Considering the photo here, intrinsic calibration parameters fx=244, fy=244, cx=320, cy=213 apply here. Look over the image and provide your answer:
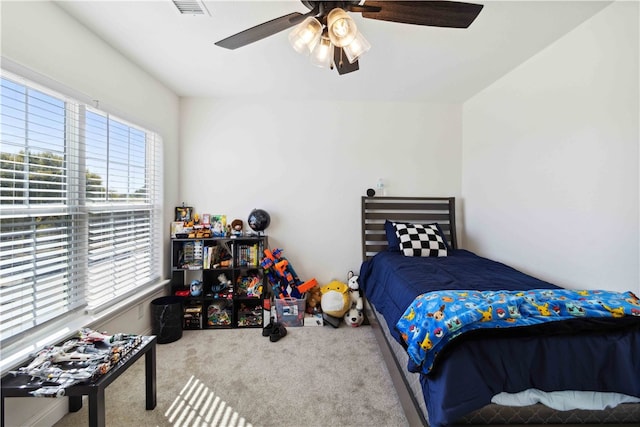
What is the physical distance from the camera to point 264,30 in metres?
1.31

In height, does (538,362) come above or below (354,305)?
above

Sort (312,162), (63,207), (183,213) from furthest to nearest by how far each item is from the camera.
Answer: (312,162)
(183,213)
(63,207)

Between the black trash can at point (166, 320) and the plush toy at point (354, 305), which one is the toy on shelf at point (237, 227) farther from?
the plush toy at point (354, 305)

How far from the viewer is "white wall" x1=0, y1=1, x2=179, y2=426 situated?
51.9 inches

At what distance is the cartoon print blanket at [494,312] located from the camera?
1041mm

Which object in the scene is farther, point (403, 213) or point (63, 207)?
point (403, 213)

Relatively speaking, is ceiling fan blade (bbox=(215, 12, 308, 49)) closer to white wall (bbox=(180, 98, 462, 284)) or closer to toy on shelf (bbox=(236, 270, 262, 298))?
white wall (bbox=(180, 98, 462, 284))

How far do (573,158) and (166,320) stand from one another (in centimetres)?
362

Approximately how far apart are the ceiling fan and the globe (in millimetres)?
1679

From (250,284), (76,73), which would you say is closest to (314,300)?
(250,284)

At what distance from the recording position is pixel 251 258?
2.74m

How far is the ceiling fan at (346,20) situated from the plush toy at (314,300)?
92.6 inches

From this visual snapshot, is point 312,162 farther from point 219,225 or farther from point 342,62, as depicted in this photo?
point 342,62

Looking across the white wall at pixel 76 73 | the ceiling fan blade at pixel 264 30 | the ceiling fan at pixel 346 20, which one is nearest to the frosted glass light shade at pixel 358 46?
the ceiling fan at pixel 346 20
